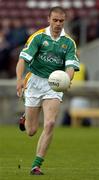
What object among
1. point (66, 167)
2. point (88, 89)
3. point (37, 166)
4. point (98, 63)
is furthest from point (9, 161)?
point (98, 63)

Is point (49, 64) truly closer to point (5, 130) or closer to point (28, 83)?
point (28, 83)

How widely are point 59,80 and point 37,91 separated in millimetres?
897

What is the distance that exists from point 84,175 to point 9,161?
2466 mm

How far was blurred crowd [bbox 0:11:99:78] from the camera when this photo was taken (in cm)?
2755

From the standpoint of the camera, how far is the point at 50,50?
38.4 feet

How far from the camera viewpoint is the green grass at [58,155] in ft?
37.0

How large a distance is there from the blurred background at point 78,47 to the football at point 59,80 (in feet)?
45.6

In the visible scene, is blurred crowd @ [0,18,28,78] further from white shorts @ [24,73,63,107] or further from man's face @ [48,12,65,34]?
man's face @ [48,12,65,34]

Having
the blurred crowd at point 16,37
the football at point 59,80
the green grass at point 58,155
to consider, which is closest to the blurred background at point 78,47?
the blurred crowd at point 16,37

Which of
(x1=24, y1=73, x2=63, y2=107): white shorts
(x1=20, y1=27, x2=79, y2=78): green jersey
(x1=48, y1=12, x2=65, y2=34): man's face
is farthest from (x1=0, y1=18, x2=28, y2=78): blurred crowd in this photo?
(x1=48, y1=12, x2=65, y2=34): man's face

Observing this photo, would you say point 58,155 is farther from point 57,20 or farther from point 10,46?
point 10,46

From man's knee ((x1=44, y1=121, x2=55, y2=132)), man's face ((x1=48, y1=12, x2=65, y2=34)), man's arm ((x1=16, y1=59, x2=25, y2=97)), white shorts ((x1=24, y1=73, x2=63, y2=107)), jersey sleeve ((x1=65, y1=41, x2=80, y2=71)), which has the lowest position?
man's knee ((x1=44, y1=121, x2=55, y2=132))

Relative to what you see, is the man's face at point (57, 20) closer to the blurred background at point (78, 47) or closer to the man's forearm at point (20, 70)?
the man's forearm at point (20, 70)

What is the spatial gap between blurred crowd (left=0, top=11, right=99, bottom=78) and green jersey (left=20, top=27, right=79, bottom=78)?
15484 millimetres
